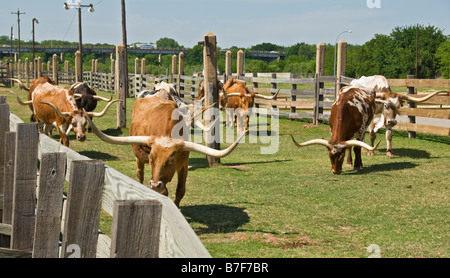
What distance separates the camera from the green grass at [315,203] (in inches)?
234

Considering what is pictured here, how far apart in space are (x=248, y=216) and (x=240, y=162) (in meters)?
5.04

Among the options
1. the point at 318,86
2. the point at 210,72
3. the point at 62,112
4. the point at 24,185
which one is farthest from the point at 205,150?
the point at 318,86

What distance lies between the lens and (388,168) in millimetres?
10891

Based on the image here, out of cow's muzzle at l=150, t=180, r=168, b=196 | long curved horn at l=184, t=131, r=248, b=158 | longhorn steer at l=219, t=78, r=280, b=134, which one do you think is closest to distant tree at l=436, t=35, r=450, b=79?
longhorn steer at l=219, t=78, r=280, b=134

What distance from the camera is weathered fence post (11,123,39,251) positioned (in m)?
4.84

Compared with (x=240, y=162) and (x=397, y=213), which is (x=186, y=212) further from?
(x=240, y=162)

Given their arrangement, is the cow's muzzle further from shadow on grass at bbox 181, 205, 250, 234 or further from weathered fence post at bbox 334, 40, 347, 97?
weathered fence post at bbox 334, 40, 347, 97

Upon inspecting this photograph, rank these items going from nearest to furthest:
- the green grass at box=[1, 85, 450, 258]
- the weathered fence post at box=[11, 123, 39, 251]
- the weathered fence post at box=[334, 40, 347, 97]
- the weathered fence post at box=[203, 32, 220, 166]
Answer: the weathered fence post at box=[11, 123, 39, 251]
the green grass at box=[1, 85, 450, 258]
the weathered fence post at box=[203, 32, 220, 166]
the weathered fence post at box=[334, 40, 347, 97]

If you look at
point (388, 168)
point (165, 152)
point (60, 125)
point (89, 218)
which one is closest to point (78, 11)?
point (60, 125)

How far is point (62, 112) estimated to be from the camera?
12578mm

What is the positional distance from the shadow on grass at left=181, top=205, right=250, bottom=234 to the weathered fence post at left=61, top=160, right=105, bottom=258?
3071 millimetres

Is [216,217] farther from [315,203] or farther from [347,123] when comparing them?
[347,123]

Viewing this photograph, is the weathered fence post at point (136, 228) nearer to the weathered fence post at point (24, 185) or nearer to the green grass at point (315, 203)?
the weathered fence post at point (24, 185)

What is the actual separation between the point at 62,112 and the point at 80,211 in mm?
9618
